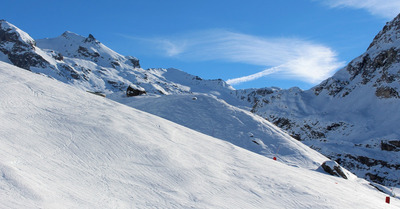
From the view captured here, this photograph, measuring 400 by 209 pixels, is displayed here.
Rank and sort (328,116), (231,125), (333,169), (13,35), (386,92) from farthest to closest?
(13,35)
(328,116)
(386,92)
(231,125)
(333,169)

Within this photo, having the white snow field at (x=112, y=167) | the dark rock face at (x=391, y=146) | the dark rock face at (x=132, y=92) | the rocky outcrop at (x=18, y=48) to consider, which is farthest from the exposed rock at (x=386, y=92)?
the rocky outcrop at (x=18, y=48)

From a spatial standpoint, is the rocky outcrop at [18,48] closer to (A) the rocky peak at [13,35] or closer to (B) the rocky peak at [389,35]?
(A) the rocky peak at [13,35]

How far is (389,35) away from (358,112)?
20874 mm

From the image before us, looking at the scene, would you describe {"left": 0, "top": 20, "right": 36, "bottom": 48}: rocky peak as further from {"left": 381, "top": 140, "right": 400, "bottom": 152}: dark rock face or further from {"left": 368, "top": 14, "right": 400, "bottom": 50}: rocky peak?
{"left": 381, "top": 140, "right": 400, "bottom": 152}: dark rock face

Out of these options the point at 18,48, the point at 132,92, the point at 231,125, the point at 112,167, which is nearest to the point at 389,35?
the point at 231,125

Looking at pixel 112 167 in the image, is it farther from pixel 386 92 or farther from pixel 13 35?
pixel 13 35

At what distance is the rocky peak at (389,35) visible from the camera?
2119 inches


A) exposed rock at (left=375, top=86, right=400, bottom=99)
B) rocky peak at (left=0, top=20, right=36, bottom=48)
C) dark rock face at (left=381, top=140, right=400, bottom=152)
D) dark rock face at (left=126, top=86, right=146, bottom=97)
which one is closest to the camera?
dark rock face at (left=126, top=86, right=146, bottom=97)

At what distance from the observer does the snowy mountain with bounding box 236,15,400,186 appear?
33688mm

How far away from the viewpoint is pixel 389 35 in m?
56.2

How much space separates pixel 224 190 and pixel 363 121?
46813 millimetres

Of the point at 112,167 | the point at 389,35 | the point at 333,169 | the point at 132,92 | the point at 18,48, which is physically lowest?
the point at 112,167

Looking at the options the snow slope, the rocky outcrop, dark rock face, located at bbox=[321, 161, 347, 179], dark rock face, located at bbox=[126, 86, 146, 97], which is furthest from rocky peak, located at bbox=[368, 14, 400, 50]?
the rocky outcrop

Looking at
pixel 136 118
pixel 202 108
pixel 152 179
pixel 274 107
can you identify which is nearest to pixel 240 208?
pixel 152 179
